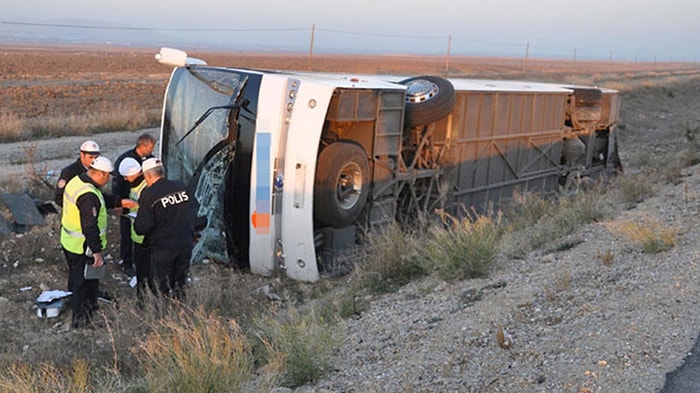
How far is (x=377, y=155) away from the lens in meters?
8.12

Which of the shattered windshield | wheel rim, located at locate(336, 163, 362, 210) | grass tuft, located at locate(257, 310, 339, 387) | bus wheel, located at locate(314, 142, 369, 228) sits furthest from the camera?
the shattered windshield

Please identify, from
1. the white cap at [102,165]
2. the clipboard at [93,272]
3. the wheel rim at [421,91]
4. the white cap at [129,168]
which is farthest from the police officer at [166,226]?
the wheel rim at [421,91]

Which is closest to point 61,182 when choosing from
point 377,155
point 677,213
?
point 377,155

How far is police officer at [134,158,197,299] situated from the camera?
6.00 meters

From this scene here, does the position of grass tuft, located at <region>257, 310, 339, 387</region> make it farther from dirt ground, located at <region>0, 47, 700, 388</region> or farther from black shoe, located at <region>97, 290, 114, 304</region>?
black shoe, located at <region>97, 290, 114, 304</region>

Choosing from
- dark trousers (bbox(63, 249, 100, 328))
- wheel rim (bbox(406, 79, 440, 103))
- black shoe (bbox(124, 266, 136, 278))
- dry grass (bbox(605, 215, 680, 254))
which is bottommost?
black shoe (bbox(124, 266, 136, 278))

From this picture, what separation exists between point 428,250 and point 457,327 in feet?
5.89

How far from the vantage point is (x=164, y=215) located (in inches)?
238

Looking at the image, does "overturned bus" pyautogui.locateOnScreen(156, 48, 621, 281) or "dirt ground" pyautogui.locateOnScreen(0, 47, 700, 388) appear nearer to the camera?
"dirt ground" pyautogui.locateOnScreen(0, 47, 700, 388)

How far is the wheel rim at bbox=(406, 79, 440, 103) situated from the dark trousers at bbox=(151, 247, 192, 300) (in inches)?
151

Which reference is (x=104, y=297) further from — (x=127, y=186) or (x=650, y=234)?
(x=650, y=234)

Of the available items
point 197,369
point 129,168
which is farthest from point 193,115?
point 197,369

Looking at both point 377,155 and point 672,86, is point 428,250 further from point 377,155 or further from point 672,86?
point 672,86

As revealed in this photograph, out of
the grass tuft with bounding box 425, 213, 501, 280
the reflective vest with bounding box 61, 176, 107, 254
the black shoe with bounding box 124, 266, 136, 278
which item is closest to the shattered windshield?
the black shoe with bounding box 124, 266, 136, 278
